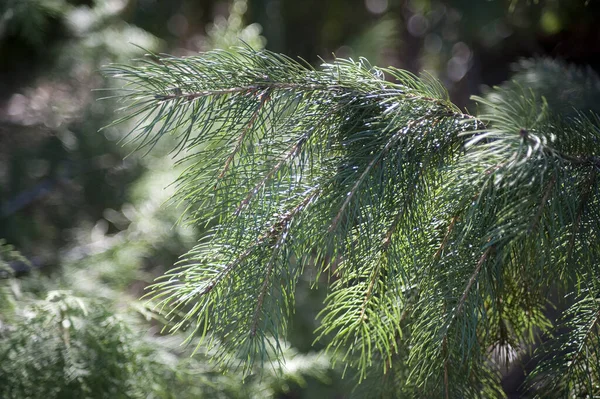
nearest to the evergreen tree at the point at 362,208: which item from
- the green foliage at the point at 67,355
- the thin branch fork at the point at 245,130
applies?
the thin branch fork at the point at 245,130

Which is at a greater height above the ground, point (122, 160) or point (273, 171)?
point (122, 160)

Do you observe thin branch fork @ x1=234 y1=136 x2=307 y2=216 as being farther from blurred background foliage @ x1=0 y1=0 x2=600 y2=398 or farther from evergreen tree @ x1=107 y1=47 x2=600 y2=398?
blurred background foliage @ x1=0 y1=0 x2=600 y2=398

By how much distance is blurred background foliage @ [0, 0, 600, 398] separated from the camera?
1027 millimetres

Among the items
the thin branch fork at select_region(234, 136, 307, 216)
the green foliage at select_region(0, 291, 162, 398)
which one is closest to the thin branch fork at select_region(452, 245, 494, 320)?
the thin branch fork at select_region(234, 136, 307, 216)

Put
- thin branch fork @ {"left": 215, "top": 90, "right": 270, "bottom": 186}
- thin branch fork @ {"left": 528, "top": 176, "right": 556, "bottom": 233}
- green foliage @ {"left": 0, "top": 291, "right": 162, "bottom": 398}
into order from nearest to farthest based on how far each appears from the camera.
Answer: thin branch fork @ {"left": 528, "top": 176, "right": 556, "bottom": 233} < thin branch fork @ {"left": 215, "top": 90, "right": 270, "bottom": 186} < green foliage @ {"left": 0, "top": 291, "right": 162, "bottom": 398}

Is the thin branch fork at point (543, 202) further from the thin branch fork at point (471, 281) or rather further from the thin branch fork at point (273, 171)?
the thin branch fork at point (273, 171)

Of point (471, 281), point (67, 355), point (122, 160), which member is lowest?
point (67, 355)

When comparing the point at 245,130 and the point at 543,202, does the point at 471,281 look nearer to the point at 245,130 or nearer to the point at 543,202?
the point at 543,202

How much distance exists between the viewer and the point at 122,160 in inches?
83.3

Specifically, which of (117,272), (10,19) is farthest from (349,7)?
(117,272)

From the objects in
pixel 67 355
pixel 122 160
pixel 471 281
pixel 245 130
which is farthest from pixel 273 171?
pixel 122 160

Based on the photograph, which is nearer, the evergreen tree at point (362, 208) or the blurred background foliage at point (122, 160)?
the evergreen tree at point (362, 208)

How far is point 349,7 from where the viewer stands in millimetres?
2928

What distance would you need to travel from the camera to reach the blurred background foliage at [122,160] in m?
1.03
